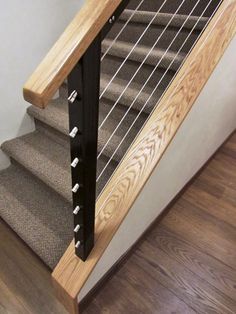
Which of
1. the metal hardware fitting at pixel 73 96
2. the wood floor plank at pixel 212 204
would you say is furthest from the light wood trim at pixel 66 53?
the wood floor plank at pixel 212 204

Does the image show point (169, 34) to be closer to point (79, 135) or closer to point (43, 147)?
point (43, 147)

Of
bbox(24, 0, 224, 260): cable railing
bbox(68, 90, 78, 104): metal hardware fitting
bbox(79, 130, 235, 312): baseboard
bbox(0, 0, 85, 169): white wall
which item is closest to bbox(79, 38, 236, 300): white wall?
bbox(79, 130, 235, 312): baseboard

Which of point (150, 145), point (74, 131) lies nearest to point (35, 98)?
point (74, 131)

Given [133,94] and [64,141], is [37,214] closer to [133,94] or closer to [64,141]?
[64,141]

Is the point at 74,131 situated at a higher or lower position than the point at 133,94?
lower

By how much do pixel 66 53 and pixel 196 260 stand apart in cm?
131

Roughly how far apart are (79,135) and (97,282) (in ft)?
2.74

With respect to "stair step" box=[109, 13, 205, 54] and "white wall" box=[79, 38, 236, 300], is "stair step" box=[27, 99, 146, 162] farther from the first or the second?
"stair step" box=[109, 13, 205, 54]

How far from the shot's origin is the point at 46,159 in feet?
5.36

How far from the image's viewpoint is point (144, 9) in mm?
2033

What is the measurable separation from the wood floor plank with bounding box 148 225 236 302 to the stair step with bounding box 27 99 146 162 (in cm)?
56

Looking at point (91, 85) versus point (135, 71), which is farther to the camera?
point (135, 71)

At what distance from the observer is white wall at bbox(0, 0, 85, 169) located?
1.57 m

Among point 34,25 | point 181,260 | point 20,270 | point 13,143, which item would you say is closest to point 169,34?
point 34,25
